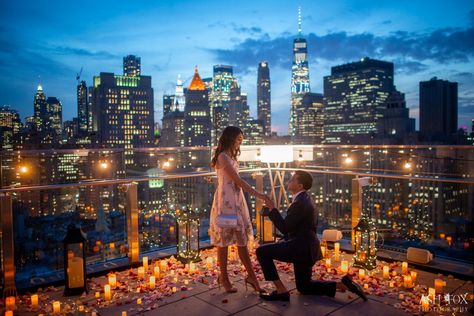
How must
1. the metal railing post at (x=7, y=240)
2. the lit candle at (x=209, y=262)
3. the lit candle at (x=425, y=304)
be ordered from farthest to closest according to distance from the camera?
the lit candle at (x=209, y=262) < the metal railing post at (x=7, y=240) < the lit candle at (x=425, y=304)

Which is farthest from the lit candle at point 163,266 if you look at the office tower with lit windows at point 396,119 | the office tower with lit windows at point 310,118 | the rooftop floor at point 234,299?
the office tower with lit windows at point 310,118

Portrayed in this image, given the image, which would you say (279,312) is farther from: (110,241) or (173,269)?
(110,241)

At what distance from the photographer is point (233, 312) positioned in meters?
3.13

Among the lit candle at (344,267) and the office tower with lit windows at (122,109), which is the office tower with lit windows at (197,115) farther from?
the lit candle at (344,267)

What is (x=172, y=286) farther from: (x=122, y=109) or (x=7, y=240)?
(x=122, y=109)

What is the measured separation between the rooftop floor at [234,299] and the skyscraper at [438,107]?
99132mm

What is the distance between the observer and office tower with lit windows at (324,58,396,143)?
12800 cm

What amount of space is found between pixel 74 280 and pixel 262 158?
133 inches

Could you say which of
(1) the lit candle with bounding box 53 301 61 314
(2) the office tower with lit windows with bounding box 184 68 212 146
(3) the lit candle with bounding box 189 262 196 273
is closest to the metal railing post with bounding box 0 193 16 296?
(1) the lit candle with bounding box 53 301 61 314

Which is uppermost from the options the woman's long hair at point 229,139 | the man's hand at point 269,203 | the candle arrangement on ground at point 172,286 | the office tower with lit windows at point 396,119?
the office tower with lit windows at point 396,119

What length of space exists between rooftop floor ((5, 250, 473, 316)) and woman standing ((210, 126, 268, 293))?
0.28m

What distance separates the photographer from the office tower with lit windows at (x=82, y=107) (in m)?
114

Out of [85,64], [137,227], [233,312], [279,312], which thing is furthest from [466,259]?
[85,64]

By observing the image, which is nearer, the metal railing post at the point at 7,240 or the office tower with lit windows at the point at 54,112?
the metal railing post at the point at 7,240
